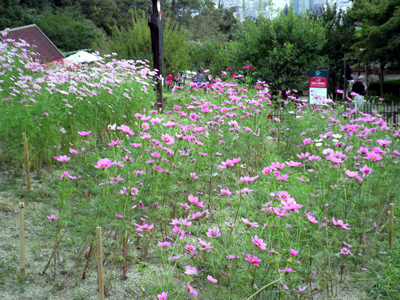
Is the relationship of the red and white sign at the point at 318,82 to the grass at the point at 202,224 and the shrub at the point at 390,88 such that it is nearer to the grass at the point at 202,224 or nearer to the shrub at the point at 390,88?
the grass at the point at 202,224

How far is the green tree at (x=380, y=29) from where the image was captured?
15.6 metres

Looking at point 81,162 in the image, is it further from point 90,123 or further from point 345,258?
point 345,258

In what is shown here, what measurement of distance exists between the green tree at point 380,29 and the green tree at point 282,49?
17.4 feet

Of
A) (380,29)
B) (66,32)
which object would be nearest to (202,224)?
(380,29)

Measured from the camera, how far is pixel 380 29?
52.1ft

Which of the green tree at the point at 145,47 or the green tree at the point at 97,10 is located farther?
the green tree at the point at 97,10

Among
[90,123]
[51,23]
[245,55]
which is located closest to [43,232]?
[90,123]

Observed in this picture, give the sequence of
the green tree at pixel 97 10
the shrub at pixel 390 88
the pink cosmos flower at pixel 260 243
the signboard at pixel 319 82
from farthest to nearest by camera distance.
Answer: the green tree at pixel 97 10 → the shrub at pixel 390 88 → the signboard at pixel 319 82 → the pink cosmos flower at pixel 260 243

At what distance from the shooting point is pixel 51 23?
2627 centimetres

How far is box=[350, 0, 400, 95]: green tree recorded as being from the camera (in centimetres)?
1565

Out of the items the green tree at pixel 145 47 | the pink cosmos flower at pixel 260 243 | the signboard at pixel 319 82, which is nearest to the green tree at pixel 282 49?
the green tree at pixel 145 47

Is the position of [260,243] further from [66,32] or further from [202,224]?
[66,32]

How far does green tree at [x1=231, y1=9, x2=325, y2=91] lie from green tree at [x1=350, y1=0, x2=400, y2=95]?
530 cm

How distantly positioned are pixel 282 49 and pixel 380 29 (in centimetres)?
694
